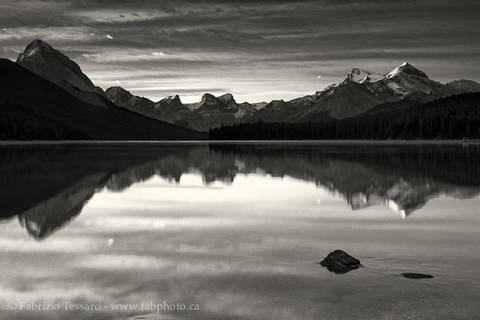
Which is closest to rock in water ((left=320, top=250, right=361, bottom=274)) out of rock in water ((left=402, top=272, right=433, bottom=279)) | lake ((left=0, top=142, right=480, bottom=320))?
lake ((left=0, top=142, right=480, bottom=320))

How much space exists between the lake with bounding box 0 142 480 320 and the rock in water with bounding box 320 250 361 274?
0.32m

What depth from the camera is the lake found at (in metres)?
13.3

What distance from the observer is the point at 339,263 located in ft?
55.0

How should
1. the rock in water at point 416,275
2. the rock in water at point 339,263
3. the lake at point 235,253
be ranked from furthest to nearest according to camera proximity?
the rock in water at point 339,263, the rock in water at point 416,275, the lake at point 235,253

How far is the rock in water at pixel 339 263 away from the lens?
1659cm

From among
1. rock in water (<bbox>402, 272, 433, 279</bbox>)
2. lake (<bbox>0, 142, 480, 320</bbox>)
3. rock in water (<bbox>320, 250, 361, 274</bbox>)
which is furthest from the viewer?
rock in water (<bbox>320, 250, 361, 274</bbox>)

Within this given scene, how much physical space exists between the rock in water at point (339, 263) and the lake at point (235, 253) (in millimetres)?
317

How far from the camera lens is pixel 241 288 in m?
14.8

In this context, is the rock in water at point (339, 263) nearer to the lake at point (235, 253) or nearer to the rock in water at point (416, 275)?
the lake at point (235, 253)

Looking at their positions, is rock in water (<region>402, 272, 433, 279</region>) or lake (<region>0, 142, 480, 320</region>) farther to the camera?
rock in water (<region>402, 272, 433, 279</region>)

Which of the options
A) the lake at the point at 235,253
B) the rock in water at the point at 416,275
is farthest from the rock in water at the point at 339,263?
the rock in water at the point at 416,275

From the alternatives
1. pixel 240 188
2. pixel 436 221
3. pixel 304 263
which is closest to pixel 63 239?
pixel 304 263

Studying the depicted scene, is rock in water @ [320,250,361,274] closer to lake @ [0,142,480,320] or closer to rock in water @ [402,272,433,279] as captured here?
lake @ [0,142,480,320]

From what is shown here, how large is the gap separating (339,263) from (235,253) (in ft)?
12.6
